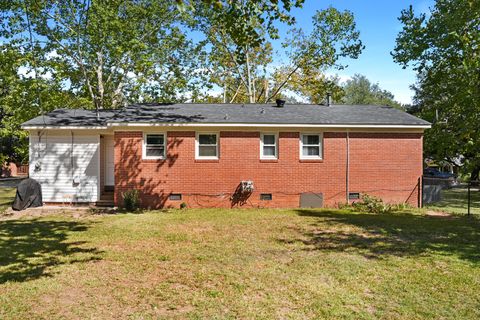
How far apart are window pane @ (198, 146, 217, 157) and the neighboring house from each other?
0.04 meters

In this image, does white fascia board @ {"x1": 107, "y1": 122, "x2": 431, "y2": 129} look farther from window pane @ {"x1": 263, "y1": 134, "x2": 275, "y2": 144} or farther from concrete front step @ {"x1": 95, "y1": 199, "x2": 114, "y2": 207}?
concrete front step @ {"x1": 95, "y1": 199, "x2": 114, "y2": 207}

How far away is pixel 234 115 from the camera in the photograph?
48.9 ft

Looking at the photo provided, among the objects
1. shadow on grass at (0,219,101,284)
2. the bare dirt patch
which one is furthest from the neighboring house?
shadow on grass at (0,219,101,284)

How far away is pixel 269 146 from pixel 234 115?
80.6 inches

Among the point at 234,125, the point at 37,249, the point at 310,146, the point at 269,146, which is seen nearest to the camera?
the point at 37,249

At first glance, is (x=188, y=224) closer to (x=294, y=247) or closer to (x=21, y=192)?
(x=294, y=247)

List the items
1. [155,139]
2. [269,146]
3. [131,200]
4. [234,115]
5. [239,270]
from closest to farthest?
[239,270], [131,200], [155,139], [269,146], [234,115]

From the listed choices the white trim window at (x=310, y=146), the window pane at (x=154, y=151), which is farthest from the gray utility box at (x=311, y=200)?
the window pane at (x=154, y=151)

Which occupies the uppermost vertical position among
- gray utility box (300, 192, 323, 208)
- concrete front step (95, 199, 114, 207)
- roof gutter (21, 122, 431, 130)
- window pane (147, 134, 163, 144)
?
roof gutter (21, 122, 431, 130)

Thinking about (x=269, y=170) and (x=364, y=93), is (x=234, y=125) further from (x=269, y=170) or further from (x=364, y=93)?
(x=364, y=93)

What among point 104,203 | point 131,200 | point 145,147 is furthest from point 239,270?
point 104,203

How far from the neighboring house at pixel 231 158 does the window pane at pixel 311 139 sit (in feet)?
0.14

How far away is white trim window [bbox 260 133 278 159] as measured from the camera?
1430 centimetres

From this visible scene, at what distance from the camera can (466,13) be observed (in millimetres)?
14984
